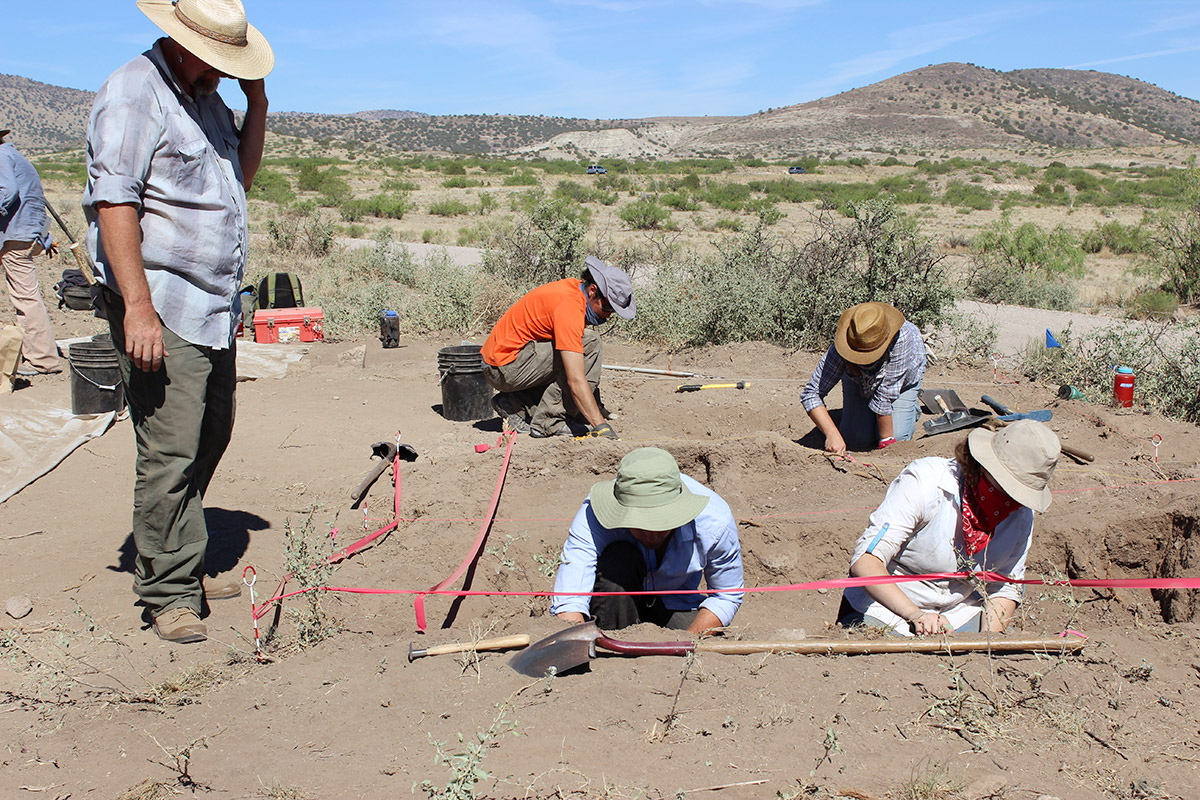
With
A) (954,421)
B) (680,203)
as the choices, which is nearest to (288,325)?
(954,421)

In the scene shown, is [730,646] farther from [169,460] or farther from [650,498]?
[169,460]

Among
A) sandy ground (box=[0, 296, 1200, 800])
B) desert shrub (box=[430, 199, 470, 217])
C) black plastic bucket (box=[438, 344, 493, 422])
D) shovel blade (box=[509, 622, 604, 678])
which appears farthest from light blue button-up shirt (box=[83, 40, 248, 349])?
desert shrub (box=[430, 199, 470, 217])

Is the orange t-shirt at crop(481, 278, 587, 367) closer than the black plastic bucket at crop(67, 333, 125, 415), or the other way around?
the orange t-shirt at crop(481, 278, 587, 367)

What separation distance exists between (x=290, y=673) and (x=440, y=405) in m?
4.25

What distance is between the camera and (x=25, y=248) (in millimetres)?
6953

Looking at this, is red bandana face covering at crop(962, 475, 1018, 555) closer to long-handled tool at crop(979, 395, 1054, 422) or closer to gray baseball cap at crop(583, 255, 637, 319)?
long-handled tool at crop(979, 395, 1054, 422)

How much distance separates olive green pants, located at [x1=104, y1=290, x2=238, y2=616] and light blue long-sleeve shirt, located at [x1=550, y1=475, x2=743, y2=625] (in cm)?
144

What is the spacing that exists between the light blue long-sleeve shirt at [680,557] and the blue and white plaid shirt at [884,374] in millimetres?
2103

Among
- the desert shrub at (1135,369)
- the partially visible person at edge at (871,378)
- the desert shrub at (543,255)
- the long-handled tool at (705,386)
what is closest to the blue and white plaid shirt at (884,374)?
the partially visible person at edge at (871,378)

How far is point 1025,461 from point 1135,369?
5102mm

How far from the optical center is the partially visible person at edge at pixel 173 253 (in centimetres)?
286

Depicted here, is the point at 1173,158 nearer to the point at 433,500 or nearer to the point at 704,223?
the point at 704,223

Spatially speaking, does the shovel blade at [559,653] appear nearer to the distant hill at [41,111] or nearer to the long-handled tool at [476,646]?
the long-handled tool at [476,646]

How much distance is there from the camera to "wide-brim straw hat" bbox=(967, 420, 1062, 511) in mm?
2688
